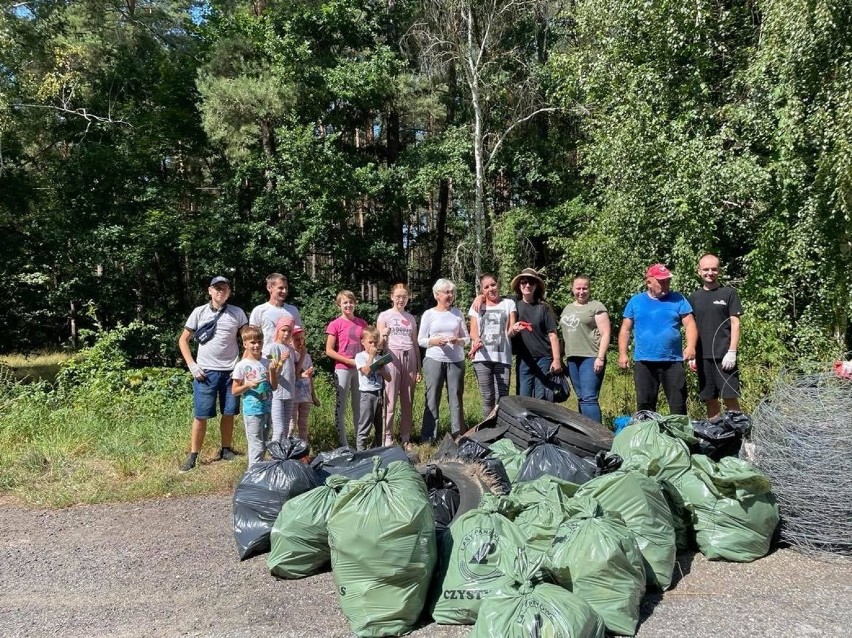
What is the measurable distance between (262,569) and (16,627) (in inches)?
49.1

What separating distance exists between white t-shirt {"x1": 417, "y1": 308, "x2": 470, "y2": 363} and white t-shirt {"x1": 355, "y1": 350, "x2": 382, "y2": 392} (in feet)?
1.89

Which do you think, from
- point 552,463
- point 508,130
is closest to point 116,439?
point 552,463

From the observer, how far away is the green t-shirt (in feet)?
20.3

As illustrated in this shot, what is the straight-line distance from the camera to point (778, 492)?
4117 millimetres

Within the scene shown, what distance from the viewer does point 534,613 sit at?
2680mm

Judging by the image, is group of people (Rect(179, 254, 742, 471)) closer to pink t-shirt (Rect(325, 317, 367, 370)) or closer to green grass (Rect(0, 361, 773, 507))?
pink t-shirt (Rect(325, 317, 367, 370))

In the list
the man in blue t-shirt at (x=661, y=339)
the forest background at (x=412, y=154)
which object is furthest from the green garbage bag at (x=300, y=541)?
the forest background at (x=412, y=154)

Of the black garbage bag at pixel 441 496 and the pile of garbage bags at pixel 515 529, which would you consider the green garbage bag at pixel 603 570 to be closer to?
the pile of garbage bags at pixel 515 529

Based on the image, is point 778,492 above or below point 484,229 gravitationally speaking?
below

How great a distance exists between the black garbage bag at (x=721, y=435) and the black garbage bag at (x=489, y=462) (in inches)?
55.0

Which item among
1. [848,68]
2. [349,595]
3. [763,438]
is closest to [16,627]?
[349,595]

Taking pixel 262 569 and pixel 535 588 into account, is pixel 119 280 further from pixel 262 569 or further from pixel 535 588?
pixel 535 588

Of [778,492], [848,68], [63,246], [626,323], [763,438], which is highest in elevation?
[848,68]

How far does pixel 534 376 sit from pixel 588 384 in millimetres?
552
